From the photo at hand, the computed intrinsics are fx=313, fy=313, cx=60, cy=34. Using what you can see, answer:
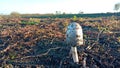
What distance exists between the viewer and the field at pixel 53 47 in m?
8.04

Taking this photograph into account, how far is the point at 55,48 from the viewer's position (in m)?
8.87

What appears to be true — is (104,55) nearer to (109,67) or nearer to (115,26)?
(109,67)

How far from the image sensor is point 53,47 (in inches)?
355

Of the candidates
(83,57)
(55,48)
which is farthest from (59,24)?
(83,57)

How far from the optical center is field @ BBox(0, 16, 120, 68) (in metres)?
8.04
